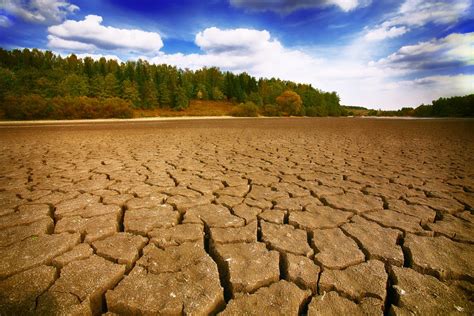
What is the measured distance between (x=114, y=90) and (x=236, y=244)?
46.8 metres

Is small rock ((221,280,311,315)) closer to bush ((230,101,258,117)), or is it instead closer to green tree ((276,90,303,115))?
bush ((230,101,258,117))

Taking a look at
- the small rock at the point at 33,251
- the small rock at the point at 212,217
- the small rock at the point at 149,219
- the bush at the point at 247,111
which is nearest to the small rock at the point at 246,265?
the small rock at the point at 212,217

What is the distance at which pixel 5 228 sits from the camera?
6.66 feet

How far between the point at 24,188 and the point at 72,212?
Result: 1.34 m

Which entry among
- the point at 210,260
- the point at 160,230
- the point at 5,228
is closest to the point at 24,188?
the point at 5,228

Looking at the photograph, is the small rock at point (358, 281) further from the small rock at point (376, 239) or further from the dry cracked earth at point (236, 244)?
the small rock at point (376, 239)

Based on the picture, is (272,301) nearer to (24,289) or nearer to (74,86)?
(24,289)

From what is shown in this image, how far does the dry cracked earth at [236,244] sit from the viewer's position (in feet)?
4.26

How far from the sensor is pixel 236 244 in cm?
183

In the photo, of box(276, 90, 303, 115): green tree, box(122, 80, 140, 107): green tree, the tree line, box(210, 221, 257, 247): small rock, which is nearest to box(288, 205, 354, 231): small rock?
box(210, 221, 257, 247): small rock

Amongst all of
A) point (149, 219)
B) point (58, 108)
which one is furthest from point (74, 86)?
point (149, 219)

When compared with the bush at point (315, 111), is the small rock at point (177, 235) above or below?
below

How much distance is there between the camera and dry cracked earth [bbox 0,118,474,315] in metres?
1.30

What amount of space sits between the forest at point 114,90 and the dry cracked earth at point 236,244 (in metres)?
22.4
